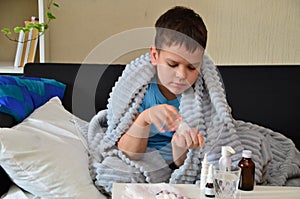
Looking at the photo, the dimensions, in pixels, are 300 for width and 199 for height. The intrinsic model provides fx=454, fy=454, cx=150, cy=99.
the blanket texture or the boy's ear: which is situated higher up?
the boy's ear

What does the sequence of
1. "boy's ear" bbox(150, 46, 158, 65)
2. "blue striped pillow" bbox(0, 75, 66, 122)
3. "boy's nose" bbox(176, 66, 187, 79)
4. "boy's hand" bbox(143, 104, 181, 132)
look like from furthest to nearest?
"blue striped pillow" bbox(0, 75, 66, 122) → "boy's ear" bbox(150, 46, 158, 65) → "boy's nose" bbox(176, 66, 187, 79) → "boy's hand" bbox(143, 104, 181, 132)

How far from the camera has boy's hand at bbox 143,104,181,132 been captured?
3.39ft

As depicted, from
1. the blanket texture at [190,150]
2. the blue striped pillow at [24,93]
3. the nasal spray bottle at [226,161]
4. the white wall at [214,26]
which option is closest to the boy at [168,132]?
the blanket texture at [190,150]

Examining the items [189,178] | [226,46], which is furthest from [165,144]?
[226,46]

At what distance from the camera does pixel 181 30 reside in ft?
4.12

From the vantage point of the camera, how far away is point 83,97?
1.49m

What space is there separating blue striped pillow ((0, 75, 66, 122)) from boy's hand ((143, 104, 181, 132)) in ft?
1.94

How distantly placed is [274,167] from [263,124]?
1.11 ft

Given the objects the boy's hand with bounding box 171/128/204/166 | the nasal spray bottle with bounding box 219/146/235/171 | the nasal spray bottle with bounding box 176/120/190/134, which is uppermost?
the nasal spray bottle with bounding box 176/120/190/134

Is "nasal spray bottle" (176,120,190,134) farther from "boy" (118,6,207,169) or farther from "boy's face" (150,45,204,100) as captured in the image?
"boy's face" (150,45,204,100)

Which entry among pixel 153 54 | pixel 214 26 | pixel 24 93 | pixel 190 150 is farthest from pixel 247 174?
pixel 214 26

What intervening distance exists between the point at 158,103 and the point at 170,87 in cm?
13

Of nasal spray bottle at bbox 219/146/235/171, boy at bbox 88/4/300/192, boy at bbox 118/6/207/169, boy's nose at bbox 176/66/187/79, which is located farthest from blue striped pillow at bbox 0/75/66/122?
nasal spray bottle at bbox 219/146/235/171

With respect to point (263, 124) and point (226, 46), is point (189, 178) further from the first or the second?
point (226, 46)
